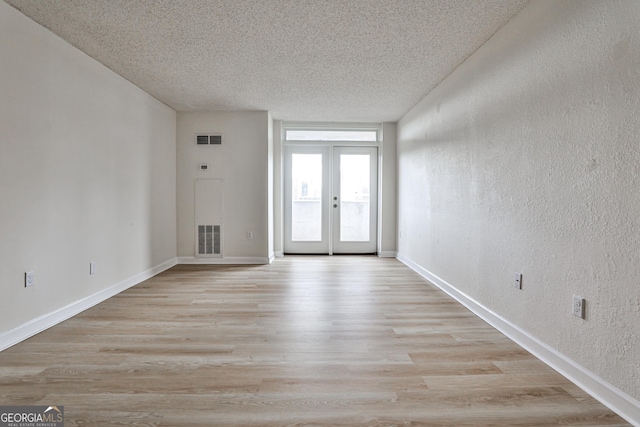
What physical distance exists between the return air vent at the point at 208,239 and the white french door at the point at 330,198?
136 cm

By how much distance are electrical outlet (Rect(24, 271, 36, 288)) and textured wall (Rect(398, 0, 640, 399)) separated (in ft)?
12.3

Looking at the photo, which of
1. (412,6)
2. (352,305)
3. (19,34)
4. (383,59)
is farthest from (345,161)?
(19,34)

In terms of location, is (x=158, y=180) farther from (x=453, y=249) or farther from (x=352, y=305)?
(x=453, y=249)

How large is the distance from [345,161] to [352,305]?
351 cm

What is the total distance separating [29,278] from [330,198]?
4490 millimetres

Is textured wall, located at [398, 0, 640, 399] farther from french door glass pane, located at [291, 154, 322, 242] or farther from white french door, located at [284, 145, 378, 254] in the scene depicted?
french door glass pane, located at [291, 154, 322, 242]

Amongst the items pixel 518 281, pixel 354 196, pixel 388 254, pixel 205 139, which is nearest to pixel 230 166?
pixel 205 139

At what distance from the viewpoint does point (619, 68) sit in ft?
5.36

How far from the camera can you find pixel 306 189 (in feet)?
20.2

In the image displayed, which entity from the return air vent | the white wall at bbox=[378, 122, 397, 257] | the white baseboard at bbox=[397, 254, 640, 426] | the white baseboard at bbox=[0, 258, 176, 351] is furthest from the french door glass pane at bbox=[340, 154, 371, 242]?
the white baseboard at bbox=[0, 258, 176, 351]

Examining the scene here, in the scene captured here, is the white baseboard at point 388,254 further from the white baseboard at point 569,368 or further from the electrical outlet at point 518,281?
the electrical outlet at point 518,281

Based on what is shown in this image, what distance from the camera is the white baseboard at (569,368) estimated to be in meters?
1.58

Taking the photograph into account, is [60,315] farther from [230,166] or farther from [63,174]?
[230,166]

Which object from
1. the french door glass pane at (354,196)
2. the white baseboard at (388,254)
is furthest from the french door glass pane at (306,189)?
the white baseboard at (388,254)
